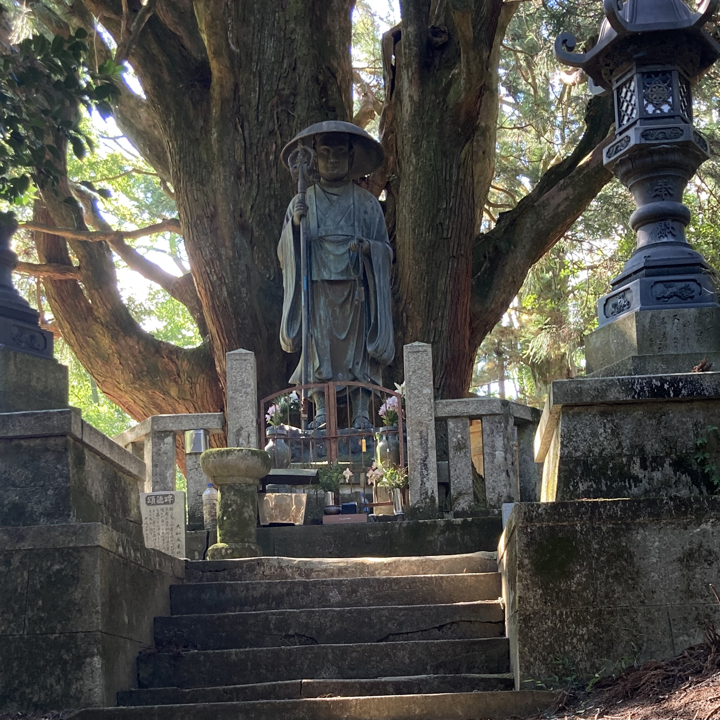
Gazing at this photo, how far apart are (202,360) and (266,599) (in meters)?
7.14

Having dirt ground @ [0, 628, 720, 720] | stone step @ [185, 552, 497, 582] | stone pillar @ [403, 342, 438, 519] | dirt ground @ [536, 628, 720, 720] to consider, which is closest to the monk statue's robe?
stone pillar @ [403, 342, 438, 519]

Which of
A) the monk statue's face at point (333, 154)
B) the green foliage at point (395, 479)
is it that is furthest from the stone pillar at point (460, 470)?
the monk statue's face at point (333, 154)

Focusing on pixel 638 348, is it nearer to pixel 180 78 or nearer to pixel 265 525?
pixel 265 525

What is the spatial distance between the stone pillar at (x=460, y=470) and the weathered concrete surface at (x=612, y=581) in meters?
4.27

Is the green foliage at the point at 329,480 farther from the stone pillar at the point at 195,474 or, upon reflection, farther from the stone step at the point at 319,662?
the stone step at the point at 319,662

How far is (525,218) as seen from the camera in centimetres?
1371

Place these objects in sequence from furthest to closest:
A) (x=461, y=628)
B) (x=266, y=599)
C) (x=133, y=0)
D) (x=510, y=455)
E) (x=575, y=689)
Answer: (x=133, y=0) → (x=510, y=455) → (x=266, y=599) → (x=461, y=628) → (x=575, y=689)

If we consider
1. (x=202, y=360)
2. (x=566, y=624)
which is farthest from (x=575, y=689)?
(x=202, y=360)

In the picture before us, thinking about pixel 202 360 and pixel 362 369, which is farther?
pixel 202 360

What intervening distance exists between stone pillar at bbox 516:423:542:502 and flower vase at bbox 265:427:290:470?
2.11m

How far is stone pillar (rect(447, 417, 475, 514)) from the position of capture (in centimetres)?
963

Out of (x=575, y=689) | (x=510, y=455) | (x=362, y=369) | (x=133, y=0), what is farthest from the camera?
(x=133, y=0)

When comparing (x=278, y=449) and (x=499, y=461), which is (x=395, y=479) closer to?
(x=499, y=461)

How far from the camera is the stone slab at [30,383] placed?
20.3 ft
